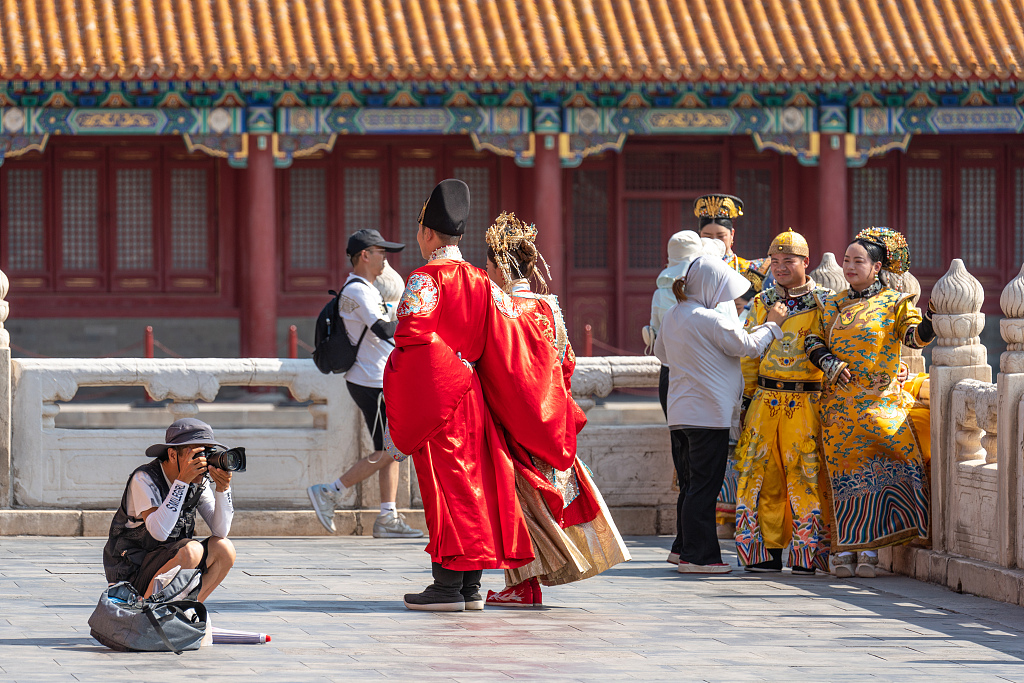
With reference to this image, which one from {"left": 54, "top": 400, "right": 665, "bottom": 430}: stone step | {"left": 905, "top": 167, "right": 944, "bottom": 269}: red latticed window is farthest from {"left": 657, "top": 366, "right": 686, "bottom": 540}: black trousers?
{"left": 905, "top": 167, "right": 944, "bottom": 269}: red latticed window

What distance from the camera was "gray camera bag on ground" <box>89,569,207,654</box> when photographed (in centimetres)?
498

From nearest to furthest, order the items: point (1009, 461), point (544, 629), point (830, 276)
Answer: point (544, 629) < point (1009, 461) < point (830, 276)

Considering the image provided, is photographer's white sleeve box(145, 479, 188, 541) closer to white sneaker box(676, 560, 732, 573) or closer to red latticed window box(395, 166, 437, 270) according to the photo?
white sneaker box(676, 560, 732, 573)

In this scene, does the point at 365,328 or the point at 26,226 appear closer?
the point at 365,328

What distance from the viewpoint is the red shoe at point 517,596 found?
6.03 meters

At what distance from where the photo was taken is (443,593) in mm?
5852

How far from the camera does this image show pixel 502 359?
5.94 metres

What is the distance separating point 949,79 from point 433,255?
945 centimetres

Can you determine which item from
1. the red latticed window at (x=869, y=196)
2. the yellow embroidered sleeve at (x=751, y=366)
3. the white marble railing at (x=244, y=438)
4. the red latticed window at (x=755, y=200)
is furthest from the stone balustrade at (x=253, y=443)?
the red latticed window at (x=869, y=196)

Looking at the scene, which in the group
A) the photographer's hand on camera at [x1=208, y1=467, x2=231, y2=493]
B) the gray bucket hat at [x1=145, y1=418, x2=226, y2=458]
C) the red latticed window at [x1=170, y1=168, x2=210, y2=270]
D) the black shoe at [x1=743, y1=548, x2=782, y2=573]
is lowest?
the black shoe at [x1=743, y1=548, x2=782, y2=573]

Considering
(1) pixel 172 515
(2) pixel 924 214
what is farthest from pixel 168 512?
(2) pixel 924 214

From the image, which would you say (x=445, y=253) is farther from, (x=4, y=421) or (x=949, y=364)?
(x=4, y=421)

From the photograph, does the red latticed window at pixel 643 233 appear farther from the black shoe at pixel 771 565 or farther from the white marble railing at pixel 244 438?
the black shoe at pixel 771 565

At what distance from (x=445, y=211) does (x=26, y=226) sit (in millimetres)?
10881
